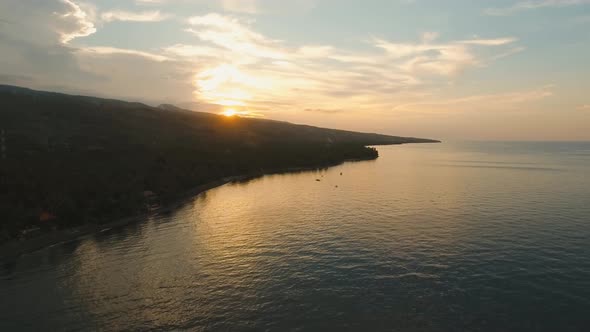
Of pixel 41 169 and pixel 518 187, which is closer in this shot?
pixel 41 169

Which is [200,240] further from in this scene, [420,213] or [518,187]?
[518,187]

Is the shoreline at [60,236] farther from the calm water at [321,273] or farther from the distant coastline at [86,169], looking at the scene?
the calm water at [321,273]

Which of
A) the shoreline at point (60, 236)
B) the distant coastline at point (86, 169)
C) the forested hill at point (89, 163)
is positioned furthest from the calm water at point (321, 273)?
the forested hill at point (89, 163)

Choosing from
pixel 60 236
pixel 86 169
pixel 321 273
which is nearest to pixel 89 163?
pixel 86 169

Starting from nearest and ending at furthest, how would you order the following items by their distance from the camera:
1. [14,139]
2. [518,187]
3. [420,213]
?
[420,213], [518,187], [14,139]

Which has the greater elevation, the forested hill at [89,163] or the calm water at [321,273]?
the forested hill at [89,163]

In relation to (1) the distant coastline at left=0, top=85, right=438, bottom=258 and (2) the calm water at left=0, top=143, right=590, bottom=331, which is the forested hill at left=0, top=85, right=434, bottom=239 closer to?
(1) the distant coastline at left=0, top=85, right=438, bottom=258

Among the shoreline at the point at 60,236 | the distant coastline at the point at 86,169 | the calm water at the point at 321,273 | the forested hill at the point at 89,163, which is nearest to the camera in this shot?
the calm water at the point at 321,273

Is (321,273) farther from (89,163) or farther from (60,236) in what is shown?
(89,163)

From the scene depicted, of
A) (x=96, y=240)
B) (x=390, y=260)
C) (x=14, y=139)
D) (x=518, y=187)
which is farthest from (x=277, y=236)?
(x=14, y=139)
